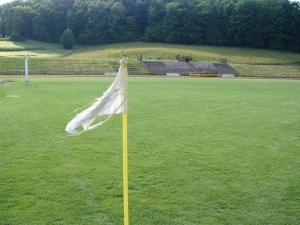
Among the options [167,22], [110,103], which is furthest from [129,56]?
[110,103]

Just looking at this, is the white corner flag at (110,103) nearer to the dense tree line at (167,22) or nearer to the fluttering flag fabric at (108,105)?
the fluttering flag fabric at (108,105)

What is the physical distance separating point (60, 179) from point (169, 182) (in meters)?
2.10

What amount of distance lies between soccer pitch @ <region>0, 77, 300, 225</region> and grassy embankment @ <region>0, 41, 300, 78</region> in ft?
134

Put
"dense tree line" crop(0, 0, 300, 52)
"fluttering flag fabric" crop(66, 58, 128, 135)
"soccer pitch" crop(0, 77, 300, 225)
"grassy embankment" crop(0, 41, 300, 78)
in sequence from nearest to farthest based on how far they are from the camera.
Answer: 1. "fluttering flag fabric" crop(66, 58, 128, 135)
2. "soccer pitch" crop(0, 77, 300, 225)
3. "grassy embankment" crop(0, 41, 300, 78)
4. "dense tree line" crop(0, 0, 300, 52)

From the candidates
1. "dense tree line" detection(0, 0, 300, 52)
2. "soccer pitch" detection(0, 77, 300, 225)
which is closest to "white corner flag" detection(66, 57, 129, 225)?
"soccer pitch" detection(0, 77, 300, 225)

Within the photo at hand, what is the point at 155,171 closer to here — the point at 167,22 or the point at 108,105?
the point at 108,105

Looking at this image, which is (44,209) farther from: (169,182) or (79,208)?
(169,182)

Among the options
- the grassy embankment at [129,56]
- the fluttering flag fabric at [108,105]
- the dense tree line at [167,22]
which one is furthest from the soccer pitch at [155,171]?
the dense tree line at [167,22]

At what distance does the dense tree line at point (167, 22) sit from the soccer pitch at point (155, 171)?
8826 centimetres

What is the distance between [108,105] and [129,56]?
72.6 meters

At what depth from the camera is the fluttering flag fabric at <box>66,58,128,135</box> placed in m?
4.31

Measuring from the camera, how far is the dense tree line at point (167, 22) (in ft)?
318

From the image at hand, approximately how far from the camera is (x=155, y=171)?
7.82 meters

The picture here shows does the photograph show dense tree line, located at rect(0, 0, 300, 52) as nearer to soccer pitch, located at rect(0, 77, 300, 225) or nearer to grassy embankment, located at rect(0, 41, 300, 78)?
grassy embankment, located at rect(0, 41, 300, 78)
